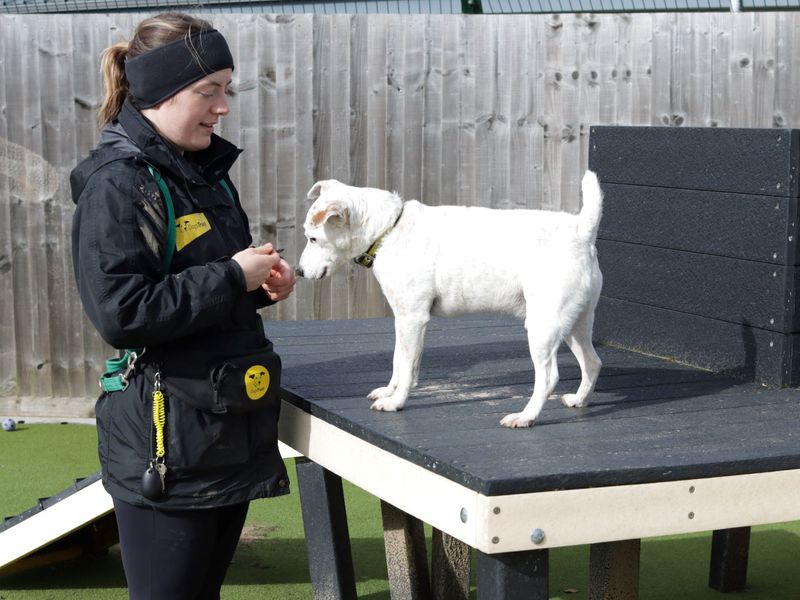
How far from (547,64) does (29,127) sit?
3032 mm

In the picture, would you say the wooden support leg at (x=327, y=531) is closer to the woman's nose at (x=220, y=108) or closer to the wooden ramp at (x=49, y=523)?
the wooden ramp at (x=49, y=523)

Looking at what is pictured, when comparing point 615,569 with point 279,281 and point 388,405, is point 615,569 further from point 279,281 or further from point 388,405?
point 279,281

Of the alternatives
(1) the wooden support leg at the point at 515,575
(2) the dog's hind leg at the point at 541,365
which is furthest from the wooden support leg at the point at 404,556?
(1) the wooden support leg at the point at 515,575

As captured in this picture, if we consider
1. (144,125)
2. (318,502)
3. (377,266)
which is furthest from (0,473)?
(144,125)

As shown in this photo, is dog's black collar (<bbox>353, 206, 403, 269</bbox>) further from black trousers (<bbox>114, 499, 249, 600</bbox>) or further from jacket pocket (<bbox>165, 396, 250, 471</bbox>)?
black trousers (<bbox>114, 499, 249, 600</bbox>)

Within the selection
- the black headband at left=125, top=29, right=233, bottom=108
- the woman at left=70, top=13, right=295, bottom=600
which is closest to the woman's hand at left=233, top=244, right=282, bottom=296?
the woman at left=70, top=13, right=295, bottom=600

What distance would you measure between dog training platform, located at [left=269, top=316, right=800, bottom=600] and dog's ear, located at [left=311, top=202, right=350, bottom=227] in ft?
1.91

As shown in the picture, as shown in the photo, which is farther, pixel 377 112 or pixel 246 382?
pixel 377 112

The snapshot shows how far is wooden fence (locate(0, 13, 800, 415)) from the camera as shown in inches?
264

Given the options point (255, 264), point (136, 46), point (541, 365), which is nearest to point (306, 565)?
point (541, 365)

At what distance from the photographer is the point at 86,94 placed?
6.71 meters

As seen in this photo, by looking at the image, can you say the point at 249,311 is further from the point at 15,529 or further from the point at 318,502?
the point at 15,529

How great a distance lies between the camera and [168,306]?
276 cm

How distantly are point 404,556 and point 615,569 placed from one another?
1.02 metres
